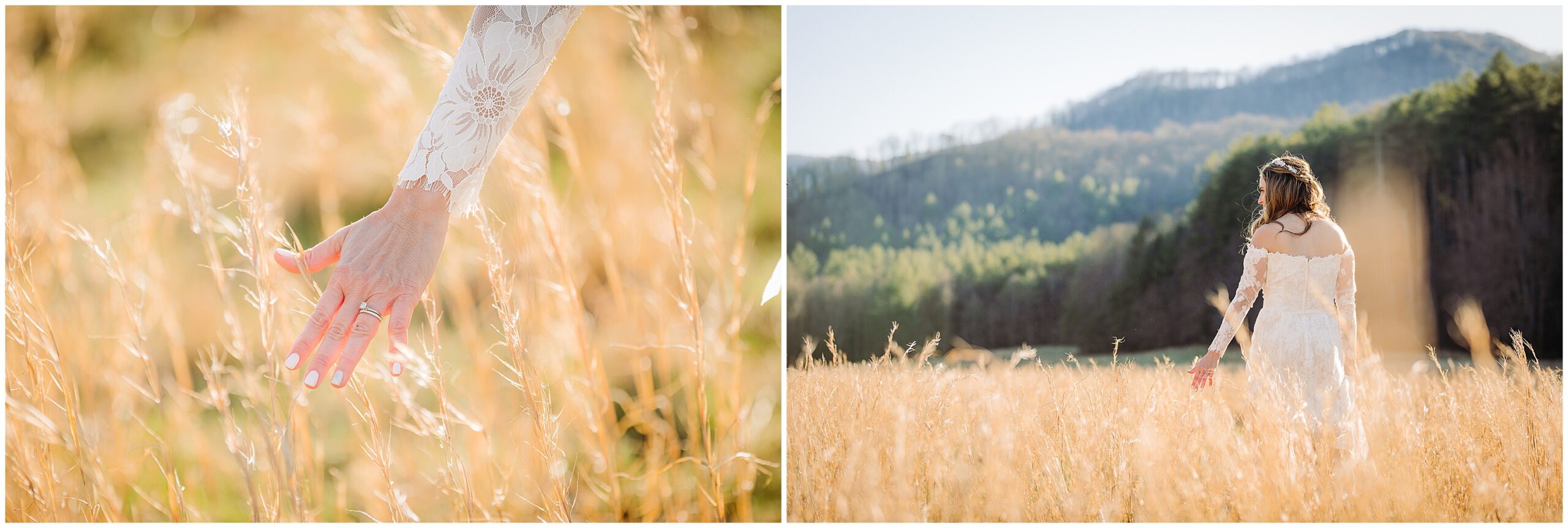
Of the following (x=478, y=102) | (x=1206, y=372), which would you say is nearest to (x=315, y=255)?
(x=478, y=102)

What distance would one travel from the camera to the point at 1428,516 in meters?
1.56

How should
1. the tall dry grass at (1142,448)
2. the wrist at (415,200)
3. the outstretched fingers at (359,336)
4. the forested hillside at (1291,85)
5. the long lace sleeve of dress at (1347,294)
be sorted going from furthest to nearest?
the forested hillside at (1291,85) < the long lace sleeve of dress at (1347,294) < the tall dry grass at (1142,448) < the wrist at (415,200) < the outstretched fingers at (359,336)

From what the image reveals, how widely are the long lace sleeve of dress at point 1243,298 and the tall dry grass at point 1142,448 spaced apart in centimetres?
12

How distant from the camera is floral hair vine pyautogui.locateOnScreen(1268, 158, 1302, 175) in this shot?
165 centimetres

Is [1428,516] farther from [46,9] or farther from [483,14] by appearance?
[46,9]

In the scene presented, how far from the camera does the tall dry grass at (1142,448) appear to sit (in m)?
1.51

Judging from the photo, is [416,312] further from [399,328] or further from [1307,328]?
[1307,328]

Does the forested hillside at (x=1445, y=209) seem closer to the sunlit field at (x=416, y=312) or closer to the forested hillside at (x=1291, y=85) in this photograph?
the forested hillside at (x=1291, y=85)

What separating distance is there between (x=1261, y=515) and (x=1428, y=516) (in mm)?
427

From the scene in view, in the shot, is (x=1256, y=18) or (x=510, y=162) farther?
(x=1256, y=18)

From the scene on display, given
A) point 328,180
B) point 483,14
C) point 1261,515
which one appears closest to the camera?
point 483,14

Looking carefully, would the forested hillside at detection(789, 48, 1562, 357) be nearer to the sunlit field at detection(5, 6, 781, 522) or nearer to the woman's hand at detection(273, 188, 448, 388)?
the sunlit field at detection(5, 6, 781, 522)

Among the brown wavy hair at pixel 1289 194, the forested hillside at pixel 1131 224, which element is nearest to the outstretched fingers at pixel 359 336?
the forested hillside at pixel 1131 224

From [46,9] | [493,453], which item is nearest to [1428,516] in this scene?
[493,453]
